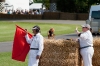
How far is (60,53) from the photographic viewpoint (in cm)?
1284

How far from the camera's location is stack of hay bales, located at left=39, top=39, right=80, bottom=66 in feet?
41.8

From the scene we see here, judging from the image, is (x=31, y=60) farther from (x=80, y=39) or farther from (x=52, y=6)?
(x=52, y=6)

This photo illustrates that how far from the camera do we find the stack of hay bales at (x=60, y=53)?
501 inches

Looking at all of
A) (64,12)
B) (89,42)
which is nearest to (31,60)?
(89,42)

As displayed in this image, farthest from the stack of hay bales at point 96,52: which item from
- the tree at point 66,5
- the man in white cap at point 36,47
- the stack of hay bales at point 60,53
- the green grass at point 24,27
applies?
the tree at point 66,5

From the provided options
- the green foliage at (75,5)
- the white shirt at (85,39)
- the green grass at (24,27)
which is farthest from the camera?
the green foliage at (75,5)

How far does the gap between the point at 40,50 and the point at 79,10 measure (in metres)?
56.9

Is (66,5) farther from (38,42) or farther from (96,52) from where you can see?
(38,42)

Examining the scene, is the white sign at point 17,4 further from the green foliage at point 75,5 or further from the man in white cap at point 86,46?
the man in white cap at point 86,46

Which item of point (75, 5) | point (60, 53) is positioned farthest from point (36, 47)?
point (75, 5)

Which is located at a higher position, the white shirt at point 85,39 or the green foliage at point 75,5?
the white shirt at point 85,39

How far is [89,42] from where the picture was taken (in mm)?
12398

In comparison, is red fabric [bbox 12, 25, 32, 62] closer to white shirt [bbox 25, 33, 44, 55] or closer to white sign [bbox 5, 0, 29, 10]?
A: white shirt [bbox 25, 33, 44, 55]

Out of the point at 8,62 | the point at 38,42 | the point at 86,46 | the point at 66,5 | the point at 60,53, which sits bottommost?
the point at 66,5
